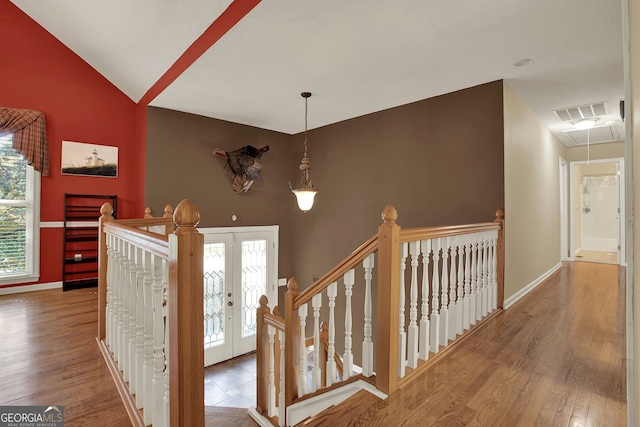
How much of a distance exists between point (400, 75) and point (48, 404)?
3539 millimetres

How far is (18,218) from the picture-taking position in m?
3.60

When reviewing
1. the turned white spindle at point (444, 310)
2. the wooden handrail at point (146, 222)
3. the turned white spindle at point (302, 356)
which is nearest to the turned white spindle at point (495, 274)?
the turned white spindle at point (444, 310)

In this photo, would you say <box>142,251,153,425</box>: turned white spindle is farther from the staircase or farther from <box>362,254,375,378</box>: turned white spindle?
<box>362,254,375,378</box>: turned white spindle

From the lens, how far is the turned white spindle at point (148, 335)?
1.31 m

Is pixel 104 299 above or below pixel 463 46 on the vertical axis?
below

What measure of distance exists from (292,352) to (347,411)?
74 cm

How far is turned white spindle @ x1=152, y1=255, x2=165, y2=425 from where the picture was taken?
1240mm

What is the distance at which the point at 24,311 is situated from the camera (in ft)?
9.75

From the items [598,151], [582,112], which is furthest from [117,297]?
[598,151]

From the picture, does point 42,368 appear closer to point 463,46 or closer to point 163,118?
point 163,118

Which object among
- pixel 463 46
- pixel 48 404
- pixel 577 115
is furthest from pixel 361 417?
pixel 577 115

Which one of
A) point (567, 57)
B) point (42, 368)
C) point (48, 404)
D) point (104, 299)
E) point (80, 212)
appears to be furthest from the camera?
point (80, 212)

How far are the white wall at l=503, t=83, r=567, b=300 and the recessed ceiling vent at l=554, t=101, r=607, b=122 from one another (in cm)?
26

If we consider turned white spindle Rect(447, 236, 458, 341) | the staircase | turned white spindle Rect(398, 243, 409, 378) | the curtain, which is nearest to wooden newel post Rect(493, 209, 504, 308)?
the staircase
